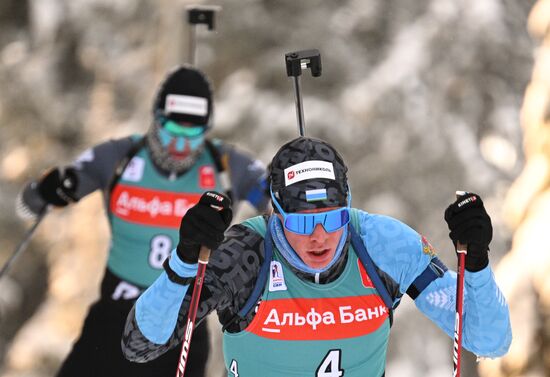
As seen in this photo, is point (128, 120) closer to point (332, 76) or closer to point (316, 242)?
point (332, 76)

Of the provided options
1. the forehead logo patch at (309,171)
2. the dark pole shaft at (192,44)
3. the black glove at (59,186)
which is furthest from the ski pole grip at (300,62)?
the dark pole shaft at (192,44)

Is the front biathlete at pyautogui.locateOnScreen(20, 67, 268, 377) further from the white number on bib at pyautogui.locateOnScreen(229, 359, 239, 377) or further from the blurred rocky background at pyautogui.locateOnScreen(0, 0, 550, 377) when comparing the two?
the blurred rocky background at pyautogui.locateOnScreen(0, 0, 550, 377)

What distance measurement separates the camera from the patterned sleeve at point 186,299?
2801 mm

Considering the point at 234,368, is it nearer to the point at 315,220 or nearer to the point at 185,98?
the point at 315,220

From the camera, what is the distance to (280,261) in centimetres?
308

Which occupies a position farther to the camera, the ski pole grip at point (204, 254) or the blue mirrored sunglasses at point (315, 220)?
the blue mirrored sunglasses at point (315, 220)

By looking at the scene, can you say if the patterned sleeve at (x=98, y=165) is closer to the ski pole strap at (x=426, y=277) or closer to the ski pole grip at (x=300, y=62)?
the ski pole grip at (x=300, y=62)

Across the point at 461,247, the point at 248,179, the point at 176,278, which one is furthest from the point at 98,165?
the point at 461,247

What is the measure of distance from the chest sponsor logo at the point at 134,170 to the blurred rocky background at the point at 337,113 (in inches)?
126

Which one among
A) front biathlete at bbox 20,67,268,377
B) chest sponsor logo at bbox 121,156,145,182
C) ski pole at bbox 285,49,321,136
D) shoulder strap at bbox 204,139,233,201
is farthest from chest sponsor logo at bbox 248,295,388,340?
chest sponsor logo at bbox 121,156,145,182

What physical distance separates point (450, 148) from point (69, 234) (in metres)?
3.86

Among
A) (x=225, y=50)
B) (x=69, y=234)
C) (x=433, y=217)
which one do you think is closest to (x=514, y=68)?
(x=433, y=217)

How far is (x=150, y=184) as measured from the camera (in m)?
5.01

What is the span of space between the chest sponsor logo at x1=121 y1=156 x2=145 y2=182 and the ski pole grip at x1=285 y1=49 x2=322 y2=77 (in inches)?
58.2
